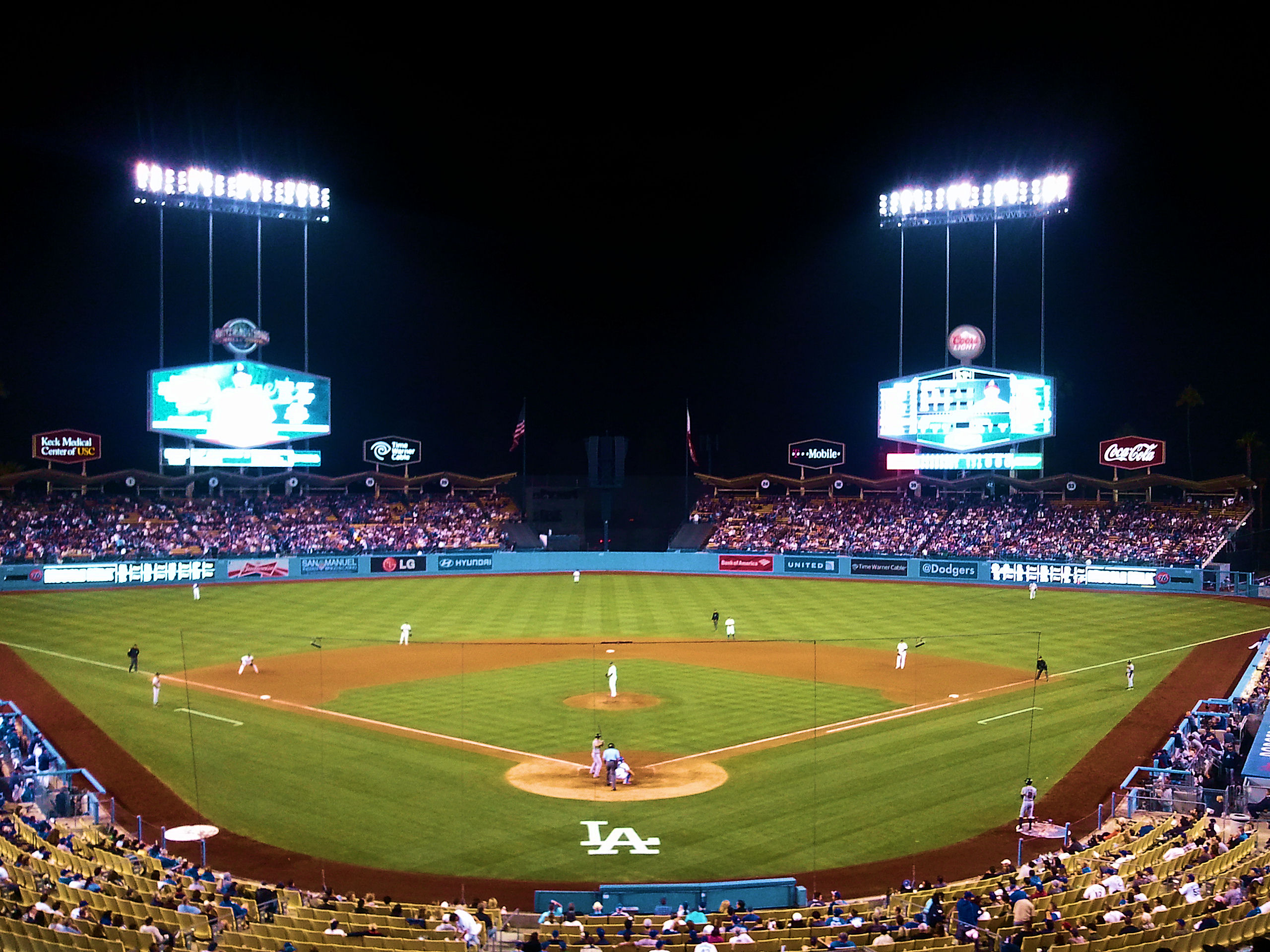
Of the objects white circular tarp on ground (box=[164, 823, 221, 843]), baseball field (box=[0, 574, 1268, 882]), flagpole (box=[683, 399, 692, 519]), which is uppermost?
flagpole (box=[683, 399, 692, 519])

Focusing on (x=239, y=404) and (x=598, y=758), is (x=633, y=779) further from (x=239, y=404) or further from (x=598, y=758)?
(x=239, y=404)

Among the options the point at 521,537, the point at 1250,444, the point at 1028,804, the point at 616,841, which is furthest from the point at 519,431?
the point at 1028,804

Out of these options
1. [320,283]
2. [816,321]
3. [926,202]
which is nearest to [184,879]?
[926,202]

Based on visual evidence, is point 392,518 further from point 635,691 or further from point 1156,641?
point 1156,641

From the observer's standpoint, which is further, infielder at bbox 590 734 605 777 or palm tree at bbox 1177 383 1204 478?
palm tree at bbox 1177 383 1204 478

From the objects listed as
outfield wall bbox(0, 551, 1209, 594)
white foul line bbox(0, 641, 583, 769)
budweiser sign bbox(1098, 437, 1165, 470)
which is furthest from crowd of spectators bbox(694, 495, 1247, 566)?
white foul line bbox(0, 641, 583, 769)

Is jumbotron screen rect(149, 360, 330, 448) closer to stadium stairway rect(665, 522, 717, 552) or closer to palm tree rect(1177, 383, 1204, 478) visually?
stadium stairway rect(665, 522, 717, 552)

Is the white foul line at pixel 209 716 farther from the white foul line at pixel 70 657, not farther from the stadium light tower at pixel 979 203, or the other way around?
the stadium light tower at pixel 979 203
